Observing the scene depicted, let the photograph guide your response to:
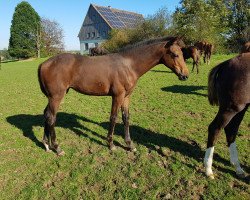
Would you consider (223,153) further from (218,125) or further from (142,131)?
(142,131)

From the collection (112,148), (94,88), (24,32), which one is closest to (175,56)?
(94,88)

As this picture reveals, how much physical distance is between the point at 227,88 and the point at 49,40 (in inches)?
2014

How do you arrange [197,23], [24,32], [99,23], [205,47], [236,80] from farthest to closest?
[99,23] → [24,32] → [197,23] → [205,47] → [236,80]

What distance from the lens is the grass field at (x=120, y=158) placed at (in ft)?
12.3

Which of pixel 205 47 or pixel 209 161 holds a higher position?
pixel 205 47

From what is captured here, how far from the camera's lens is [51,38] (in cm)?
5175

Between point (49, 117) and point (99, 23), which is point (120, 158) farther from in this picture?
point (99, 23)

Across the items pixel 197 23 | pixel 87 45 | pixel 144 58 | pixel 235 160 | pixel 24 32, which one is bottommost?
pixel 87 45

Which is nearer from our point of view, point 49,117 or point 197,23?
point 49,117

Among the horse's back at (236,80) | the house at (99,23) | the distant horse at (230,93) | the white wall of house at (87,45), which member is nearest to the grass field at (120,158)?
the distant horse at (230,93)

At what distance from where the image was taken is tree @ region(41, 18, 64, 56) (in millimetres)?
49781

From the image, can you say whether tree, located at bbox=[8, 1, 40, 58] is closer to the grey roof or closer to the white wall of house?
the white wall of house

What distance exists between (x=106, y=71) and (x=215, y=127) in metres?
2.16

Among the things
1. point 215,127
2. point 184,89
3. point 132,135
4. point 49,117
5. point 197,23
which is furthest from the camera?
point 197,23
